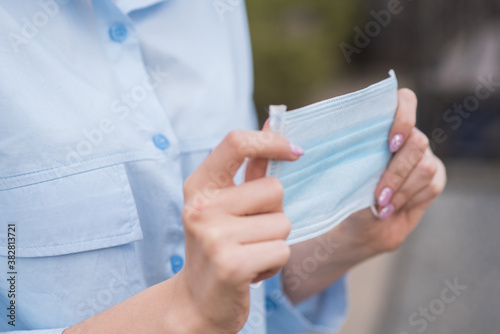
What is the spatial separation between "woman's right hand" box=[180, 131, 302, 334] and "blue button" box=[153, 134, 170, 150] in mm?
315

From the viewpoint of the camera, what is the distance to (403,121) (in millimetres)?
1261

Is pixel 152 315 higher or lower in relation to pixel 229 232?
lower

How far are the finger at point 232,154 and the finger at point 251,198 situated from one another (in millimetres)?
29

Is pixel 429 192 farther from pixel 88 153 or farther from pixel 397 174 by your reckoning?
pixel 88 153

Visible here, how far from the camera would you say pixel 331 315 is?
5.83 feet

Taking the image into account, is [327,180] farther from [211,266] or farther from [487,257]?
[487,257]

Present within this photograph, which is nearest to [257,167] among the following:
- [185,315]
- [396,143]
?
[185,315]

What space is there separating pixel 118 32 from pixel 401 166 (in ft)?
2.54

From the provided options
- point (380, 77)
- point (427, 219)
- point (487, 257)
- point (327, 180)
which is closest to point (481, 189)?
point (427, 219)
